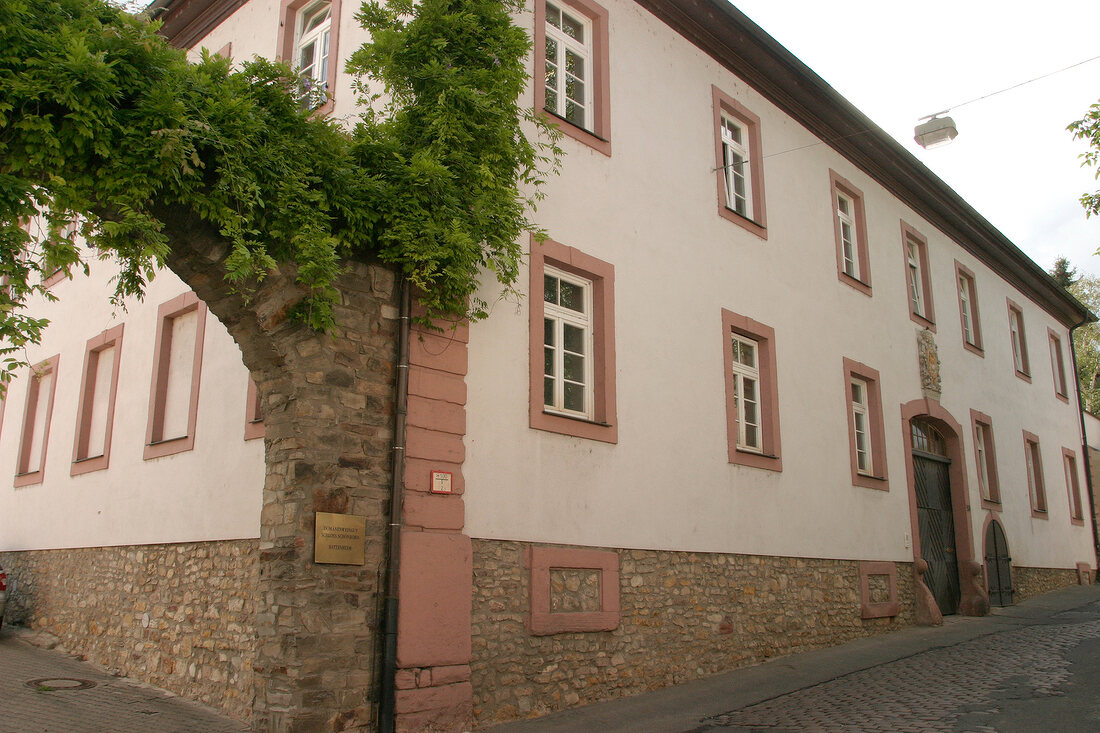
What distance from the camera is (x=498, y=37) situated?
828cm

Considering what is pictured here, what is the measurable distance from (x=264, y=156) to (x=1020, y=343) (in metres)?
20.4

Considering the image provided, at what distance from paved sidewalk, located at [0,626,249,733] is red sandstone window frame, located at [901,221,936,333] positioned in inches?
518

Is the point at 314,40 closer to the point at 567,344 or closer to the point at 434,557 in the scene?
the point at 567,344

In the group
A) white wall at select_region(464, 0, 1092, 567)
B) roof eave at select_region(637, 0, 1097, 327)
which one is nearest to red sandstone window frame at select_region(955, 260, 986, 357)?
roof eave at select_region(637, 0, 1097, 327)

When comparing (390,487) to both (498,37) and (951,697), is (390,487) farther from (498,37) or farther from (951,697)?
(951,697)

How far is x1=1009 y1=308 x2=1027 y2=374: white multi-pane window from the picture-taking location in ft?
71.6

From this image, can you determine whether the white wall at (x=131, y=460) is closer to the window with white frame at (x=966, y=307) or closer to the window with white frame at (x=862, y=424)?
the window with white frame at (x=862, y=424)

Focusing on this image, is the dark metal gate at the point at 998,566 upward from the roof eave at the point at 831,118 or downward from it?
downward

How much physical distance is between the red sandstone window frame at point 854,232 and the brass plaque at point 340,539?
977 cm

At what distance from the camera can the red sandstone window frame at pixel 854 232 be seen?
48.6 feet

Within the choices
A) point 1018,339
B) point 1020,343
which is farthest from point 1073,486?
point 1018,339

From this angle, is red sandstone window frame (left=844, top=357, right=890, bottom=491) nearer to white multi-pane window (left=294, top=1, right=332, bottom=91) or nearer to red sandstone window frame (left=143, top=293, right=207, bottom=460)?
white multi-pane window (left=294, top=1, right=332, bottom=91)

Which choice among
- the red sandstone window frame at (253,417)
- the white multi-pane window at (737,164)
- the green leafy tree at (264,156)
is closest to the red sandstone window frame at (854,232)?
the white multi-pane window at (737,164)

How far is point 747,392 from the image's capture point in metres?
12.1
